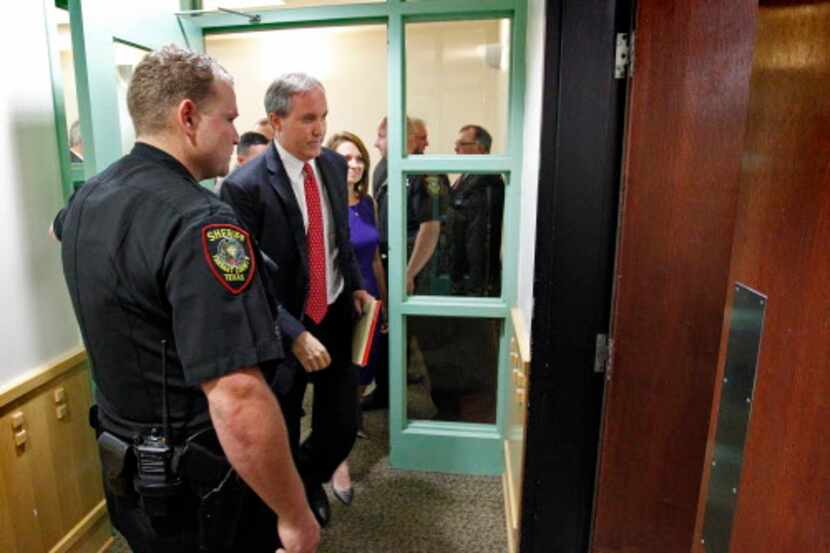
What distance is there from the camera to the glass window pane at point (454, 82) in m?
1.96

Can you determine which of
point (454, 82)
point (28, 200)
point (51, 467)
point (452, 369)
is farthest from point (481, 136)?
point (51, 467)

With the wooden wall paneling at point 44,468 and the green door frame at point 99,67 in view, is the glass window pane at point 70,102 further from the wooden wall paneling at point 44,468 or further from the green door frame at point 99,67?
the wooden wall paneling at point 44,468

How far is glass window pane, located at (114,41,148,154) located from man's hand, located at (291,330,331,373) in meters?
0.83

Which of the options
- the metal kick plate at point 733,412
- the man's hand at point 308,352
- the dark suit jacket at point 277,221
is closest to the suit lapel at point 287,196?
the dark suit jacket at point 277,221

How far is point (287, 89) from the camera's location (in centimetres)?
157

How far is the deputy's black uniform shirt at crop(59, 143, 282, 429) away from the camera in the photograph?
0.85m

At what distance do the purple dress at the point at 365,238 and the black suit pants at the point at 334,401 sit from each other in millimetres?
485

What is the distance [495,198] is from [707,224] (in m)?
0.90

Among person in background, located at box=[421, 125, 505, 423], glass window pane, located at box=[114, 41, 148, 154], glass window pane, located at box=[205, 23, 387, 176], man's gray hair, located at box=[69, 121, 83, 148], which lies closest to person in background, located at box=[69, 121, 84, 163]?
man's gray hair, located at box=[69, 121, 83, 148]

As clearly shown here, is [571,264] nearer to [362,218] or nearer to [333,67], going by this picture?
[362,218]

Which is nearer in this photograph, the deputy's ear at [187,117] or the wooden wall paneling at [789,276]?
the wooden wall paneling at [789,276]

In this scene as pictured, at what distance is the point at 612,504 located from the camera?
4.50 ft

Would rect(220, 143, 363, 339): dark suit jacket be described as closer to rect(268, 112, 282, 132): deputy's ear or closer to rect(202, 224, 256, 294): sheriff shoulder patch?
rect(268, 112, 282, 132): deputy's ear

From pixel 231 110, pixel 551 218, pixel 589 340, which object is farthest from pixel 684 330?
pixel 231 110
